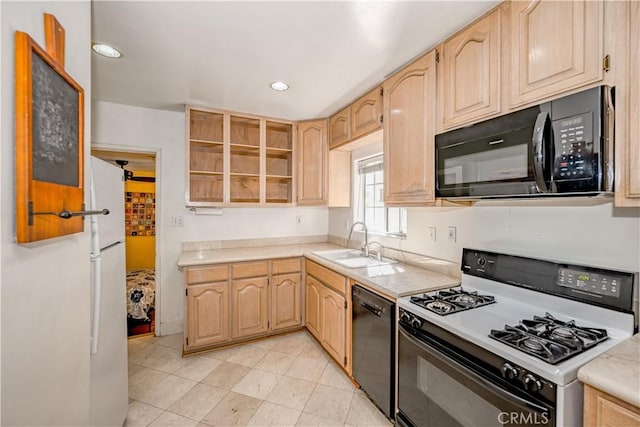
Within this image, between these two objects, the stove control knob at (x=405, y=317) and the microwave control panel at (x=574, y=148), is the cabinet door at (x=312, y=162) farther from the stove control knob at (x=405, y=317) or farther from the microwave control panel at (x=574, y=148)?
the microwave control panel at (x=574, y=148)

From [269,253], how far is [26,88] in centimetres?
229

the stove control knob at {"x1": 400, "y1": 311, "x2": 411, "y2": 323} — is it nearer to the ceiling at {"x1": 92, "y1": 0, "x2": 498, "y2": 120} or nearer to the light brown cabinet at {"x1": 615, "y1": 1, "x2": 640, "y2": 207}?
the light brown cabinet at {"x1": 615, "y1": 1, "x2": 640, "y2": 207}

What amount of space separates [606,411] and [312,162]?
2.73 m

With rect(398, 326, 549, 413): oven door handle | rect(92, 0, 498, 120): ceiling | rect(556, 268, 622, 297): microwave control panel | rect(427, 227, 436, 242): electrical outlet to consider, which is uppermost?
rect(92, 0, 498, 120): ceiling

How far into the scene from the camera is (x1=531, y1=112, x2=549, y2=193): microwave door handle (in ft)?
3.59

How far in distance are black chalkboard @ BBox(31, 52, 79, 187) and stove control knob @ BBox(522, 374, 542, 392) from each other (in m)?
1.66

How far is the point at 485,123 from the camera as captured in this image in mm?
1370

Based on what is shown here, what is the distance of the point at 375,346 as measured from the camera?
1.80 metres

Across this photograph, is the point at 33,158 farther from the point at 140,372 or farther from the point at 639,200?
the point at 140,372

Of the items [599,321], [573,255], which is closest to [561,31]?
[573,255]

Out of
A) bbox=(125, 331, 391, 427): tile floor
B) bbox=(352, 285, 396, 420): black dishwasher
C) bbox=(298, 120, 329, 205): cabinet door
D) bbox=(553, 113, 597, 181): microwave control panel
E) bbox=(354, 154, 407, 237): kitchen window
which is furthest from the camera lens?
bbox=(298, 120, 329, 205): cabinet door

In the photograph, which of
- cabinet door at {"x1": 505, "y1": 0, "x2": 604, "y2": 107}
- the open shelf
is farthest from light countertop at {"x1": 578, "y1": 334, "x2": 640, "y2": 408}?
the open shelf
